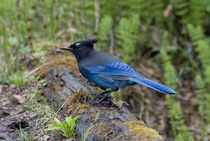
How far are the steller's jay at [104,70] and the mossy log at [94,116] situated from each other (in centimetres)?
21

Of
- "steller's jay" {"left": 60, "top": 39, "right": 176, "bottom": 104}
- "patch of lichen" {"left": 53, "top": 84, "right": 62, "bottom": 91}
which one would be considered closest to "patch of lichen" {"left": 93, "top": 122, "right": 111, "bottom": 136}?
"steller's jay" {"left": 60, "top": 39, "right": 176, "bottom": 104}

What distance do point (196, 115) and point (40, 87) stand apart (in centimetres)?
385

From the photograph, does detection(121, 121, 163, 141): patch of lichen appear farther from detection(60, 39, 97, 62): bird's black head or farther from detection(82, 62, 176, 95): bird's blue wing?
detection(60, 39, 97, 62): bird's black head

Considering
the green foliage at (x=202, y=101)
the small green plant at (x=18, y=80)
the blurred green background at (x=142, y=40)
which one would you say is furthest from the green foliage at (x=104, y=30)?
the small green plant at (x=18, y=80)

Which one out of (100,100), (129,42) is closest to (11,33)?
(129,42)

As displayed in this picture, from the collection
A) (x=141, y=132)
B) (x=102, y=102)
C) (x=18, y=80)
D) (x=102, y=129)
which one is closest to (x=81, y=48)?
(x=102, y=102)

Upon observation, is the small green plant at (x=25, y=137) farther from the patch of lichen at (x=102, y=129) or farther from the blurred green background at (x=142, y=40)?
the blurred green background at (x=142, y=40)

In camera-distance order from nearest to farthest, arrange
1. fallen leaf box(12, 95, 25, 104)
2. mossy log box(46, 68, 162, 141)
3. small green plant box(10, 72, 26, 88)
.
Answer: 1. mossy log box(46, 68, 162, 141)
2. fallen leaf box(12, 95, 25, 104)
3. small green plant box(10, 72, 26, 88)

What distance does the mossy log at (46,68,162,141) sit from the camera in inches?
99.0

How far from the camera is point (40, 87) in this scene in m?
4.03

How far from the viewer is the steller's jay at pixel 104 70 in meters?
3.44

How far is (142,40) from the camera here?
686 cm

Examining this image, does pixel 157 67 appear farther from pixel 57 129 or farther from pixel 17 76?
pixel 57 129

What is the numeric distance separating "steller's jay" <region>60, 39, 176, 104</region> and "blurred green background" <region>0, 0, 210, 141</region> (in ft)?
3.80
